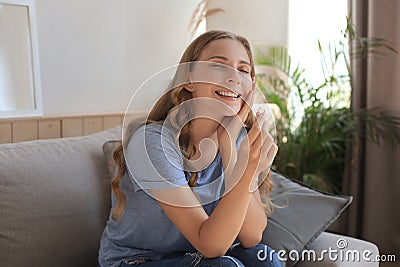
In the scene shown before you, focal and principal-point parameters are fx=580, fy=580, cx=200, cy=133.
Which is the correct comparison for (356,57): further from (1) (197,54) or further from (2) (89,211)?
(2) (89,211)

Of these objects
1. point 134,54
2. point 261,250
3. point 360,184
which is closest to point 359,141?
point 360,184

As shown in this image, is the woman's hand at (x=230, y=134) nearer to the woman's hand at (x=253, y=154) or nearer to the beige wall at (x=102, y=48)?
the woman's hand at (x=253, y=154)

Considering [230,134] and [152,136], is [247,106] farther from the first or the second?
[152,136]

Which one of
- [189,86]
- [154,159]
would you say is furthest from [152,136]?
[189,86]

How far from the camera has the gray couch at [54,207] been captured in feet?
5.16

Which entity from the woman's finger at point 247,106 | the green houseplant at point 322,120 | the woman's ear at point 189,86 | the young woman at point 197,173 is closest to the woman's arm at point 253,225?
the young woman at point 197,173

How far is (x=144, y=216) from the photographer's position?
1.48 m

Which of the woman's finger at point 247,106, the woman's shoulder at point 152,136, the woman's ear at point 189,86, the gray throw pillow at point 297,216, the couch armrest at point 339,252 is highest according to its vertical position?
the woman's ear at point 189,86

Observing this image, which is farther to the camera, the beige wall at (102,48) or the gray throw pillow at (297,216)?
the beige wall at (102,48)

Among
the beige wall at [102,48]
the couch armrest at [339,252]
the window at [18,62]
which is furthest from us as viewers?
the beige wall at [102,48]

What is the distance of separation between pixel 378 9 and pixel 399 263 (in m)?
1.19

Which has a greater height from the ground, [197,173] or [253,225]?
[197,173]

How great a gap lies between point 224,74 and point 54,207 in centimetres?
62

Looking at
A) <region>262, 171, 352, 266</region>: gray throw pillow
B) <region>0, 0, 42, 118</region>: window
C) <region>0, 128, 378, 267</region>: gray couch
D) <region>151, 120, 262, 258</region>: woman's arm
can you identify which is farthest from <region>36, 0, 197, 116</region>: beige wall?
<region>151, 120, 262, 258</region>: woman's arm
